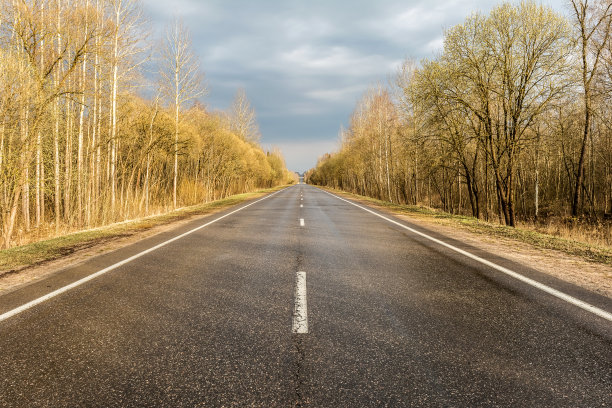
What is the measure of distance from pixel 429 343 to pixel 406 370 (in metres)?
0.56

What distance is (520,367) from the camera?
254 cm

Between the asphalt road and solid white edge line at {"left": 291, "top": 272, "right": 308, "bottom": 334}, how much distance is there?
0.08 feet

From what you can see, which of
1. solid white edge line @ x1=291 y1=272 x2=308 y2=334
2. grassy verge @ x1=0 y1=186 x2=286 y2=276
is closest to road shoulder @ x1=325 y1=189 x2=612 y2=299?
solid white edge line @ x1=291 y1=272 x2=308 y2=334

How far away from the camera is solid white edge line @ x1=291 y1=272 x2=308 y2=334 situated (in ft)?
10.5

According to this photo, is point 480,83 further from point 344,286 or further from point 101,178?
point 101,178

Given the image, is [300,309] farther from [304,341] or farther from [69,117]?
[69,117]

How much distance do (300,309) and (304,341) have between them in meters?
0.78

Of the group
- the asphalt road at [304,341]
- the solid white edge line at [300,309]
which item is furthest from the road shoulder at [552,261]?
the solid white edge line at [300,309]

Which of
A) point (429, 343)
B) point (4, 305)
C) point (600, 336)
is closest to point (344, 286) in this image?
point (429, 343)

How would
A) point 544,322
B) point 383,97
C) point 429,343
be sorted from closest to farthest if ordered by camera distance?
Result: point 429,343 < point 544,322 < point 383,97

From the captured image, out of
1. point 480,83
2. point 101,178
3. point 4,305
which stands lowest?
point 4,305

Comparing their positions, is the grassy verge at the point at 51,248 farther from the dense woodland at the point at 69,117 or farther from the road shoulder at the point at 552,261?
the road shoulder at the point at 552,261

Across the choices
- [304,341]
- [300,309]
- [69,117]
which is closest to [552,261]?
[300,309]

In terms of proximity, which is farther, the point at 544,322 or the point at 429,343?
the point at 544,322
